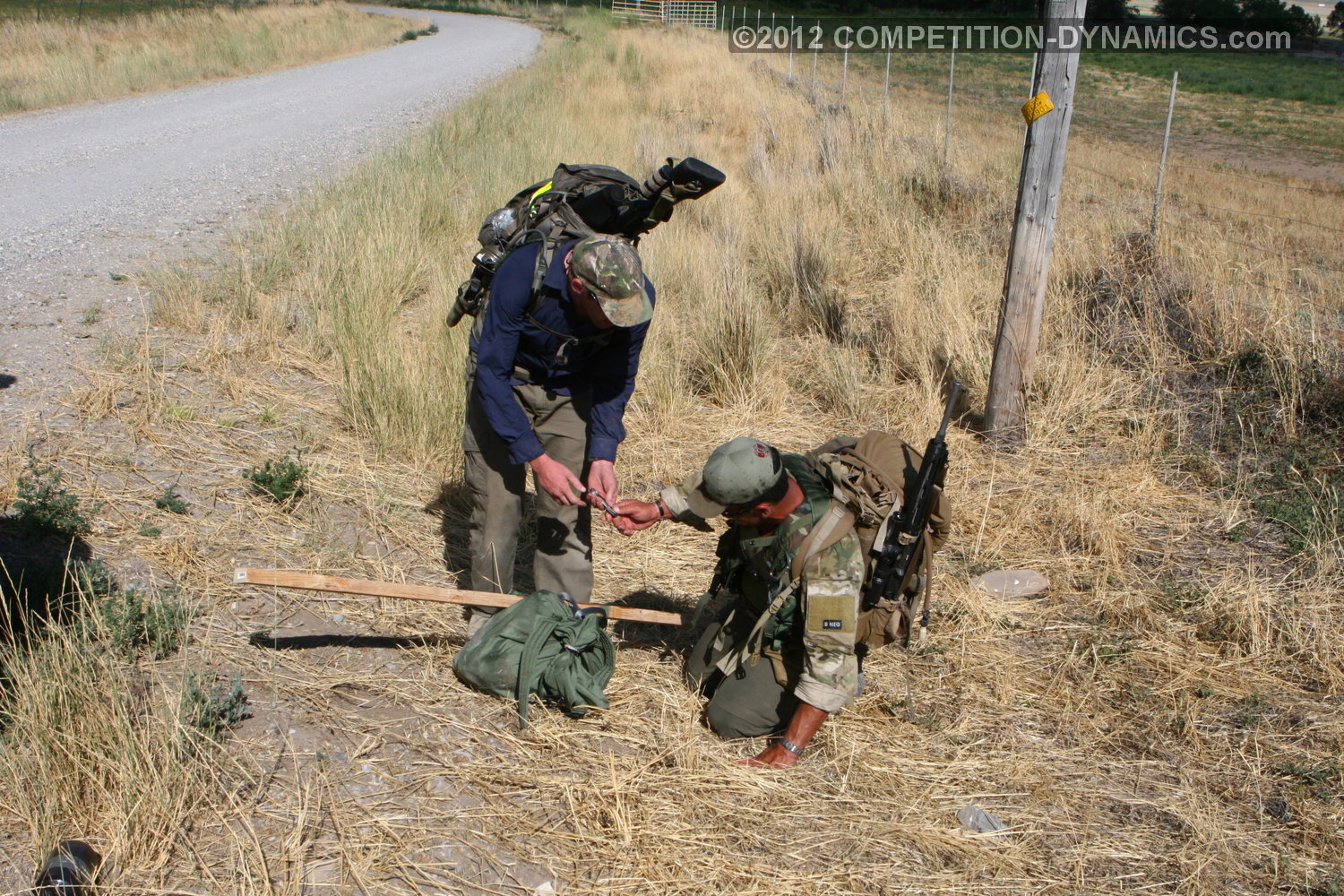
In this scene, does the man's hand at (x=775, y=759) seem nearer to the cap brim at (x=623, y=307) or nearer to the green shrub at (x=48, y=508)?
the cap brim at (x=623, y=307)

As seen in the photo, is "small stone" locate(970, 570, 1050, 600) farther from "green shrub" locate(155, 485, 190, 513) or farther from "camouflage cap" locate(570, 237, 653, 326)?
"green shrub" locate(155, 485, 190, 513)

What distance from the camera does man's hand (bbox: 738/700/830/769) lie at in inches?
115

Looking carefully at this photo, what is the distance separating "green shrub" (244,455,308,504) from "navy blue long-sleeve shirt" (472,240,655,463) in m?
1.34

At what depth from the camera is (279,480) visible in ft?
13.5

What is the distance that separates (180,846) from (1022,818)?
7.61ft

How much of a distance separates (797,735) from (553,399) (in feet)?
4.43

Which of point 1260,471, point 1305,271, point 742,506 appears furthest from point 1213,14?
point 742,506

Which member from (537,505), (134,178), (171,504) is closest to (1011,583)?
(537,505)

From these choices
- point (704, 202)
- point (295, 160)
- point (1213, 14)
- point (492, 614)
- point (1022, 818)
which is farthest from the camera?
point (1213, 14)

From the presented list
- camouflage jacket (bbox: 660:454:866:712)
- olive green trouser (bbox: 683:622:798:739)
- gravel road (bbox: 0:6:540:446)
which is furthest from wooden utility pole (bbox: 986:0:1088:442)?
gravel road (bbox: 0:6:540:446)

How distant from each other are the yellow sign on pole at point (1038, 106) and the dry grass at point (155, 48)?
1283cm

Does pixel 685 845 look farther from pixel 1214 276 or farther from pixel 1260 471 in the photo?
pixel 1214 276

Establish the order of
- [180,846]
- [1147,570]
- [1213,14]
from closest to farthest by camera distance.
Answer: [180,846]
[1147,570]
[1213,14]

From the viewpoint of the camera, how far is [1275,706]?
3.48 meters
